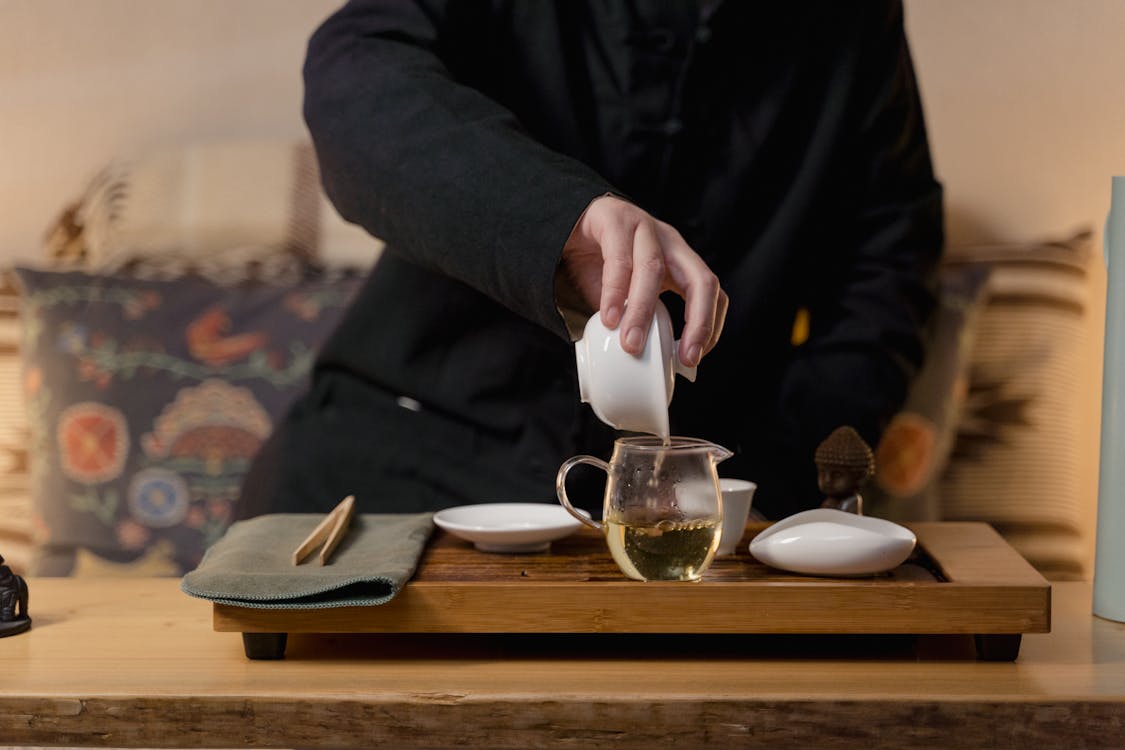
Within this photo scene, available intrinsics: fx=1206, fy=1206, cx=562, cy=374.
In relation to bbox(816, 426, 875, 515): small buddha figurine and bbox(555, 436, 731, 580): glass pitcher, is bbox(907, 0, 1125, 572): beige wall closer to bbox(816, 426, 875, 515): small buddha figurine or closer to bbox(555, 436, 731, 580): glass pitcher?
bbox(816, 426, 875, 515): small buddha figurine

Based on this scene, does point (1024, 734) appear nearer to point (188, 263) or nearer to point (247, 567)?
point (247, 567)

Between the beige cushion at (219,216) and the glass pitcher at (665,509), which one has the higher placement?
the beige cushion at (219,216)

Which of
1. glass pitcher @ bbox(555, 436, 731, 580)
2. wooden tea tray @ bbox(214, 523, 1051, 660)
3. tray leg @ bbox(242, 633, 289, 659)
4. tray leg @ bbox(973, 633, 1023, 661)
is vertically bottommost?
tray leg @ bbox(973, 633, 1023, 661)

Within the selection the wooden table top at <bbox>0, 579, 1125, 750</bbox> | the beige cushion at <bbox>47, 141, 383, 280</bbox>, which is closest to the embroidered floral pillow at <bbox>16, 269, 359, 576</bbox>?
the beige cushion at <bbox>47, 141, 383, 280</bbox>

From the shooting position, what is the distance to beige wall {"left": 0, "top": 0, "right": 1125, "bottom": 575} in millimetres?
1967

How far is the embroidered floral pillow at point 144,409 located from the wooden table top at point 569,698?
3.07ft

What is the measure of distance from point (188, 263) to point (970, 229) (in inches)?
50.4

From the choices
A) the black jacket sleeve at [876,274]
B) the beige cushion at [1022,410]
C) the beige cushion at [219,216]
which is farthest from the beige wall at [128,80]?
the beige cushion at [1022,410]

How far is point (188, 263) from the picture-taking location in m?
1.91

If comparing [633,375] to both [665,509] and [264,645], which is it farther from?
[264,645]

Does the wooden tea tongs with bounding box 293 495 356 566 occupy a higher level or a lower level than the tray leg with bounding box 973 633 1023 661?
higher

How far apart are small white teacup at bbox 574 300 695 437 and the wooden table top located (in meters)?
0.16

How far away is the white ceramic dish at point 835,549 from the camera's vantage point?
83 centimetres

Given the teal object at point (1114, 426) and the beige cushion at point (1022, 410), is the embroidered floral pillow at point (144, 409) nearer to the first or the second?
the beige cushion at point (1022, 410)
